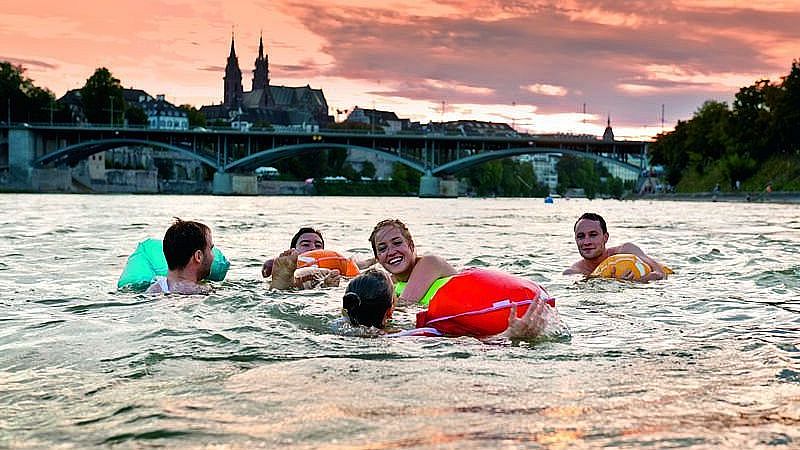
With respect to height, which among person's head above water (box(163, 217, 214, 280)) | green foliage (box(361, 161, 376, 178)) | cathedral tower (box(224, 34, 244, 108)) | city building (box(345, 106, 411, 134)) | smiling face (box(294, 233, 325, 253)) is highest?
cathedral tower (box(224, 34, 244, 108))

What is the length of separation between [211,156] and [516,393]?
88.0m

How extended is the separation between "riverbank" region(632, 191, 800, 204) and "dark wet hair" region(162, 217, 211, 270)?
54672 mm

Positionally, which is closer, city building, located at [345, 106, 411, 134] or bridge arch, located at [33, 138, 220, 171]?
bridge arch, located at [33, 138, 220, 171]

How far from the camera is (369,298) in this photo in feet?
18.6

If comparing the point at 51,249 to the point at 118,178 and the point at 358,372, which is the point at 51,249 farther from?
the point at 118,178

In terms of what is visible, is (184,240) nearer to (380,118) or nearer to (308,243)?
(308,243)

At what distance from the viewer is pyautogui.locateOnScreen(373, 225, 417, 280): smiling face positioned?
692cm

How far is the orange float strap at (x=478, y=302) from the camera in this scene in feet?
18.7

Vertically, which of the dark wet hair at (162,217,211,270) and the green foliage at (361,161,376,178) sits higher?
the green foliage at (361,161,376,178)

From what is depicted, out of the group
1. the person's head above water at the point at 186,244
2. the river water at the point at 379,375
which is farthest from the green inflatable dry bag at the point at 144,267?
the person's head above water at the point at 186,244

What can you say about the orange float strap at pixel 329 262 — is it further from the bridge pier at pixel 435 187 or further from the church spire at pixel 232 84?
the church spire at pixel 232 84

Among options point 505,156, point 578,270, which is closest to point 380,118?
point 505,156

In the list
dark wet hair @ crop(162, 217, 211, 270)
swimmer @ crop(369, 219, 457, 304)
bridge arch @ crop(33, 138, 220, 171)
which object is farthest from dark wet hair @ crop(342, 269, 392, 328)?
bridge arch @ crop(33, 138, 220, 171)

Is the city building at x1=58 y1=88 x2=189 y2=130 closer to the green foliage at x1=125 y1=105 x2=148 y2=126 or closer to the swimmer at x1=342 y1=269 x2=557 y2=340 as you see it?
the green foliage at x1=125 y1=105 x2=148 y2=126
